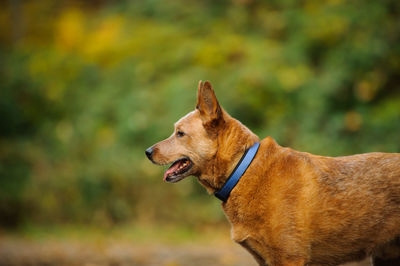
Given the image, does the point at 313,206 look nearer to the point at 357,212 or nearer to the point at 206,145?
the point at 357,212

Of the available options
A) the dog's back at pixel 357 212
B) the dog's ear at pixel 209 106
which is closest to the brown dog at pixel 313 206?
the dog's back at pixel 357 212

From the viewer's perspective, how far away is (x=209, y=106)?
13.6ft

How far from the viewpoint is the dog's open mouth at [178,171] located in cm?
421

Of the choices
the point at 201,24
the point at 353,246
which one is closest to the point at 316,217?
the point at 353,246

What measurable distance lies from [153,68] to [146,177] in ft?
14.0

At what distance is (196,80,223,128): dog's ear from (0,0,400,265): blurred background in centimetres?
378

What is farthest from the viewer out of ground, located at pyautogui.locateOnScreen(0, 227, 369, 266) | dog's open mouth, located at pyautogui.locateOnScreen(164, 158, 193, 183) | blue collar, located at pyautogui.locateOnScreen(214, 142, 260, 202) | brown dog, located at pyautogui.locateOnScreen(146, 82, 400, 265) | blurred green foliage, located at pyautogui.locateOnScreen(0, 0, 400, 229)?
blurred green foliage, located at pyautogui.locateOnScreen(0, 0, 400, 229)

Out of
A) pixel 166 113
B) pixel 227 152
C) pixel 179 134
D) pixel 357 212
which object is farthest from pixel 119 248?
pixel 357 212

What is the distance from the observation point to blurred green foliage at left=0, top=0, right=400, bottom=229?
1013 cm

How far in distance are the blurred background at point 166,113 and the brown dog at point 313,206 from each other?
3.71 meters

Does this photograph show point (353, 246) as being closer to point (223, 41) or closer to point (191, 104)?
point (191, 104)

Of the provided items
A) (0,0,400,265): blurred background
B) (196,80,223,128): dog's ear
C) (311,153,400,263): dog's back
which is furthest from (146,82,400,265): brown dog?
(0,0,400,265): blurred background

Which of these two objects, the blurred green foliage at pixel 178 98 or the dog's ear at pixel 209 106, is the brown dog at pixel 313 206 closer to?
the dog's ear at pixel 209 106

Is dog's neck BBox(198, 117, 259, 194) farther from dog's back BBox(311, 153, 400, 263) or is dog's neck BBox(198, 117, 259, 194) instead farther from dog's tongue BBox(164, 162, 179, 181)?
dog's back BBox(311, 153, 400, 263)
